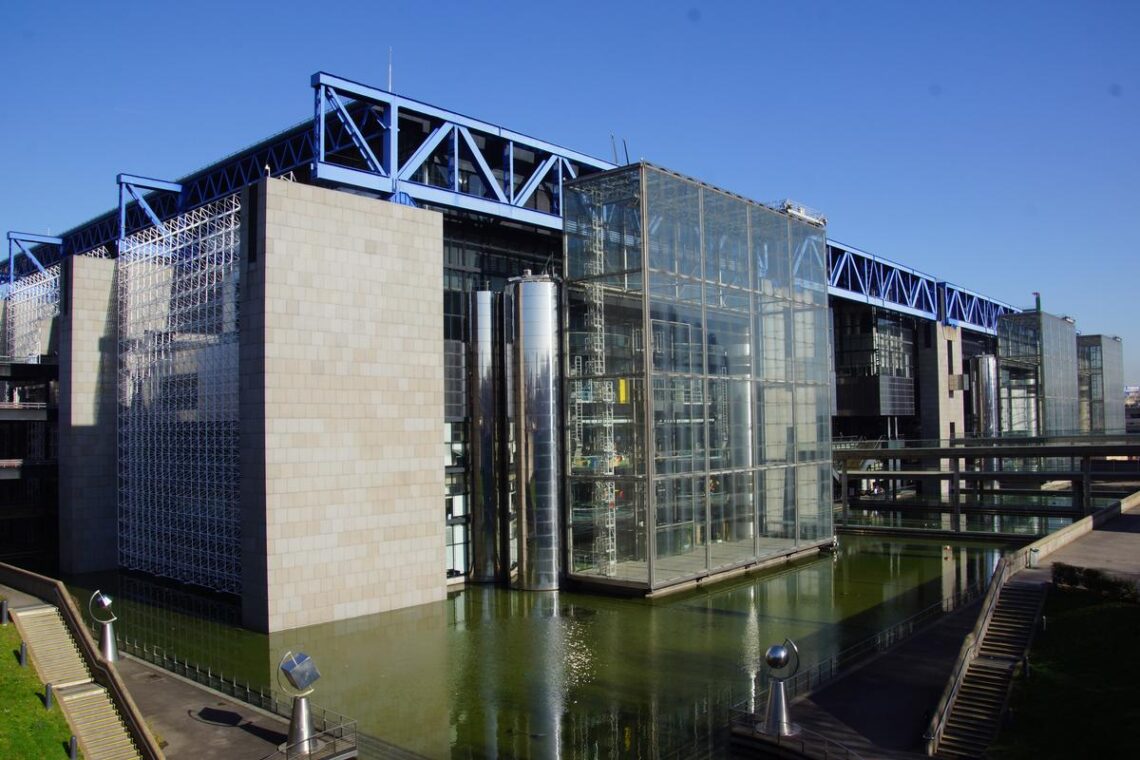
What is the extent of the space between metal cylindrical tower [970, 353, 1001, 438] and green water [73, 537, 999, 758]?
181 feet

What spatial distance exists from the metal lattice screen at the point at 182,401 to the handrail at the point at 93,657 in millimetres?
8584

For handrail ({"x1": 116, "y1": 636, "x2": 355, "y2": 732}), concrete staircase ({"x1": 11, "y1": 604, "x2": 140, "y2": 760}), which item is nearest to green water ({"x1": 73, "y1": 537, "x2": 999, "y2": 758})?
handrail ({"x1": 116, "y1": 636, "x2": 355, "y2": 732})

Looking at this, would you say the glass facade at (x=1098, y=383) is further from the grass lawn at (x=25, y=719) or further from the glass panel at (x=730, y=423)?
the grass lawn at (x=25, y=719)

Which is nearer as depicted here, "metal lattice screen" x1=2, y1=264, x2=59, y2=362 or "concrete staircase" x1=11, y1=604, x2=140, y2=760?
"concrete staircase" x1=11, y1=604, x2=140, y2=760

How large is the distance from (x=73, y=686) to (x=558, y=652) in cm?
1575

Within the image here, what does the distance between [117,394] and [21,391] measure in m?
26.8

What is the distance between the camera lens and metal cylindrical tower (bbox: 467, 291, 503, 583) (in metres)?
45.0

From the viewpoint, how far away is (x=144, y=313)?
161ft

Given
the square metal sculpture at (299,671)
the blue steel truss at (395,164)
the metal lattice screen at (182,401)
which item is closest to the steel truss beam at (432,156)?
the blue steel truss at (395,164)

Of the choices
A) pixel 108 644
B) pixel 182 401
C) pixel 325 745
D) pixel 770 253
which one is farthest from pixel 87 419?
pixel 770 253

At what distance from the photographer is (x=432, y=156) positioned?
54.9 m

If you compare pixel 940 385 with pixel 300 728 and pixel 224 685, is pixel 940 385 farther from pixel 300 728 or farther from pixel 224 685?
pixel 300 728

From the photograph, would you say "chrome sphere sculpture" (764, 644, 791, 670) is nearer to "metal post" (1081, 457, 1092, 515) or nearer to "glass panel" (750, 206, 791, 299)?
"glass panel" (750, 206, 791, 299)

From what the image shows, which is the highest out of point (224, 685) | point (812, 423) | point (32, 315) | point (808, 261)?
point (808, 261)
